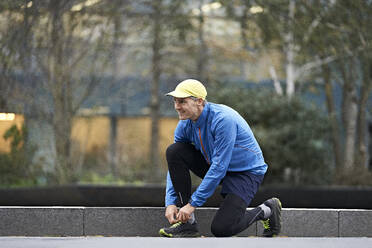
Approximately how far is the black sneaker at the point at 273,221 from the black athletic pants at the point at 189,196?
0.44 ft

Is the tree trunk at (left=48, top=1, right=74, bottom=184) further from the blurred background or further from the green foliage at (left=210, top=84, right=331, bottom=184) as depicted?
the green foliage at (left=210, top=84, right=331, bottom=184)

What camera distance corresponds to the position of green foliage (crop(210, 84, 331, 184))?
16.0 metres

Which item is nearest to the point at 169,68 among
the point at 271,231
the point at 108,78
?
the point at 108,78

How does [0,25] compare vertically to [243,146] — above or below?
above

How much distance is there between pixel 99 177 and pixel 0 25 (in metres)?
5.96

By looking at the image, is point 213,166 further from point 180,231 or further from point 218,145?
point 180,231

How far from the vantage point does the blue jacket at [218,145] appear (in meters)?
5.39

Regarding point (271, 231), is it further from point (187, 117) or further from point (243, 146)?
point (187, 117)

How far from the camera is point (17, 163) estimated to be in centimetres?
1327

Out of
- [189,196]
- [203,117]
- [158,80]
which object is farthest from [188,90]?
[158,80]

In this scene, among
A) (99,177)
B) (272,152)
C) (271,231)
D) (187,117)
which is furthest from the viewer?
(99,177)

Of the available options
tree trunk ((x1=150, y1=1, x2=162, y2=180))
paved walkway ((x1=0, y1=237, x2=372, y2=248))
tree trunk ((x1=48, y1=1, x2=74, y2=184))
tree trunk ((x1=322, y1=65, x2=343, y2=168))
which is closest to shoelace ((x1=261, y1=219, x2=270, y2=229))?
paved walkway ((x1=0, y1=237, x2=372, y2=248))

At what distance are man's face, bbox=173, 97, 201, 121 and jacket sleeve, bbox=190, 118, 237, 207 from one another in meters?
0.19

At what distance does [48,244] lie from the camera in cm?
482
